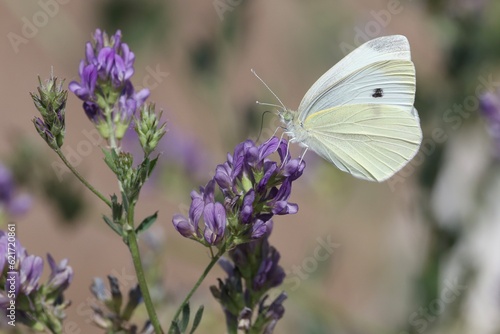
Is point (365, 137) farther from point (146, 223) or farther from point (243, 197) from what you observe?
point (146, 223)

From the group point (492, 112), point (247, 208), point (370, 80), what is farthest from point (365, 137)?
point (247, 208)

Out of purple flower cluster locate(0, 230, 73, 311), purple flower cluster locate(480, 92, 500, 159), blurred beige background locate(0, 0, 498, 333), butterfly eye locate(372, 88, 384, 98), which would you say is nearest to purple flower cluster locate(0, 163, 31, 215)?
blurred beige background locate(0, 0, 498, 333)

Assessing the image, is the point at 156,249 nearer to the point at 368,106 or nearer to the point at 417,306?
the point at 368,106

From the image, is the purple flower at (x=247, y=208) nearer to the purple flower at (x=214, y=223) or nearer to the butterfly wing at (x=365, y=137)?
the purple flower at (x=214, y=223)

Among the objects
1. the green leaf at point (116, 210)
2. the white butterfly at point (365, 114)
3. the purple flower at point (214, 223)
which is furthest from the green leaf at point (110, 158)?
the white butterfly at point (365, 114)

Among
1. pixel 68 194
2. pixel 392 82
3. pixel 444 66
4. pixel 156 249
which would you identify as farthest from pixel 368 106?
pixel 68 194
